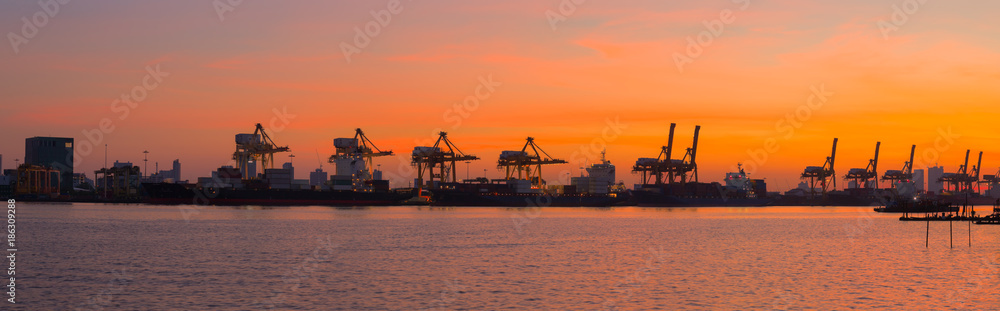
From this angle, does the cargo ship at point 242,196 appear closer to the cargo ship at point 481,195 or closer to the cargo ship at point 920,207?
the cargo ship at point 481,195

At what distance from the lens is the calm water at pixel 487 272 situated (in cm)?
3316

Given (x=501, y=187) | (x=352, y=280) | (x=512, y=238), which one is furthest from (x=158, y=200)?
(x=352, y=280)

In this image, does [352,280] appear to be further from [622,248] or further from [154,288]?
[622,248]

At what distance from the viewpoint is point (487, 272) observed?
43.2 meters

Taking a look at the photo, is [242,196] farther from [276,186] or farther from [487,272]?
[487,272]

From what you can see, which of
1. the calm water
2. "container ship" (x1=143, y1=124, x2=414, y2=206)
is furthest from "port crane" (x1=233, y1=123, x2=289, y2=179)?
the calm water

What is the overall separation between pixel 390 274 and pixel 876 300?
2236 centimetres

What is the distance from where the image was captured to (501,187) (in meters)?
198

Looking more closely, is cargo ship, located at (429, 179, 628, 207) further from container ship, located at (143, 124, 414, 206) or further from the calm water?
the calm water

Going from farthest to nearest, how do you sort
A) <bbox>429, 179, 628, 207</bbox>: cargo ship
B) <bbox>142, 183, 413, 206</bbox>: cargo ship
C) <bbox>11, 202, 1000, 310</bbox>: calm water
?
<bbox>429, 179, 628, 207</bbox>: cargo ship
<bbox>142, 183, 413, 206</bbox>: cargo ship
<bbox>11, 202, 1000, 310</bbox>: calm water

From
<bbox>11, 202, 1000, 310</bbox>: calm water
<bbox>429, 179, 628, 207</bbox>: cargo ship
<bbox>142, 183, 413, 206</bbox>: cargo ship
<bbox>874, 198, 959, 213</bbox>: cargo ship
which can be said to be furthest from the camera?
<bbox>429, 179, 628, 207</bbox>: cargo ship

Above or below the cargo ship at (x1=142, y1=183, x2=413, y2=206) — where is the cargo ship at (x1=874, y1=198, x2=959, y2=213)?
below

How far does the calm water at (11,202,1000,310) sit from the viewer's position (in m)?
33.2

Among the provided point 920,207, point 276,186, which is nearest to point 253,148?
point 276,186
